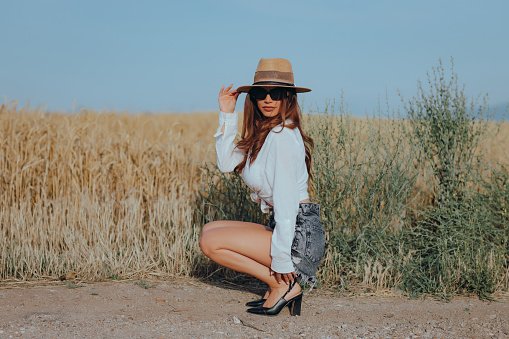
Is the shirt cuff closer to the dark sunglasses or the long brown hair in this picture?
the long brown hair

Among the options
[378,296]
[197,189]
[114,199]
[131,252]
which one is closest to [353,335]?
[378,296]

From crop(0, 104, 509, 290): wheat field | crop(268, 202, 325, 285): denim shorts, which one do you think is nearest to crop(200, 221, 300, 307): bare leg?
crop(268, 202, 325, 285): denim shorts

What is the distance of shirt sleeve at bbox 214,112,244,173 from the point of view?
364 cm

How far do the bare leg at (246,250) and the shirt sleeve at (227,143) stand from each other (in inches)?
18.7

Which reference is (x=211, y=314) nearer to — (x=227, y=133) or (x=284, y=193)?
(x=284, y=193)

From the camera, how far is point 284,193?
3.10 m

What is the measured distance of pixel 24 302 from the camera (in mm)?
3848

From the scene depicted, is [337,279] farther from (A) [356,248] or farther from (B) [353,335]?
(B) [353,335]

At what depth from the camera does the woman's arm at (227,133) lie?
3643 mm

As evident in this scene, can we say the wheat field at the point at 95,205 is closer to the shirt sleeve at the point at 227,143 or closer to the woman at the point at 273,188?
the woman at the point at 273,188

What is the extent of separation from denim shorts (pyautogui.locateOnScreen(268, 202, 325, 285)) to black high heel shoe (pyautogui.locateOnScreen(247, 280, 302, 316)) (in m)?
0.13

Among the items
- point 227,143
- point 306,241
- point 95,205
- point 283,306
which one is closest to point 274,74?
point 227,143

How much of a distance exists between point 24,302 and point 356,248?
2707 mm

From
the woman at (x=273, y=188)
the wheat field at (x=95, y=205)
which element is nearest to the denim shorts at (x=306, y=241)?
the woman at (x=273, y=188)
